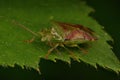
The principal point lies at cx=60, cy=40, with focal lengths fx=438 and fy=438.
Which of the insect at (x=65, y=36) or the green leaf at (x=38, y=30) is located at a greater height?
the insect at (x=65, y=36)

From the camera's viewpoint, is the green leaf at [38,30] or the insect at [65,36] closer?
the green leaf at [38,30]

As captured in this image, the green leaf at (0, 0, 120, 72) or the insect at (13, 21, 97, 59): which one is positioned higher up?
the insect at (13, 21, 97, 59)

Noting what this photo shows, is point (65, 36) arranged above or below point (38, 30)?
above

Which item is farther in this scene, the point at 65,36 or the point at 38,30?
the point at 38,30

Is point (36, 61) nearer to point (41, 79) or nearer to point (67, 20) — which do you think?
point (41, 79)

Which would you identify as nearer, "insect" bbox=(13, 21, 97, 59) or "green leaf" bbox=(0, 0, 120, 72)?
"green leaf" bbox=(0, 0, 120, 72)
